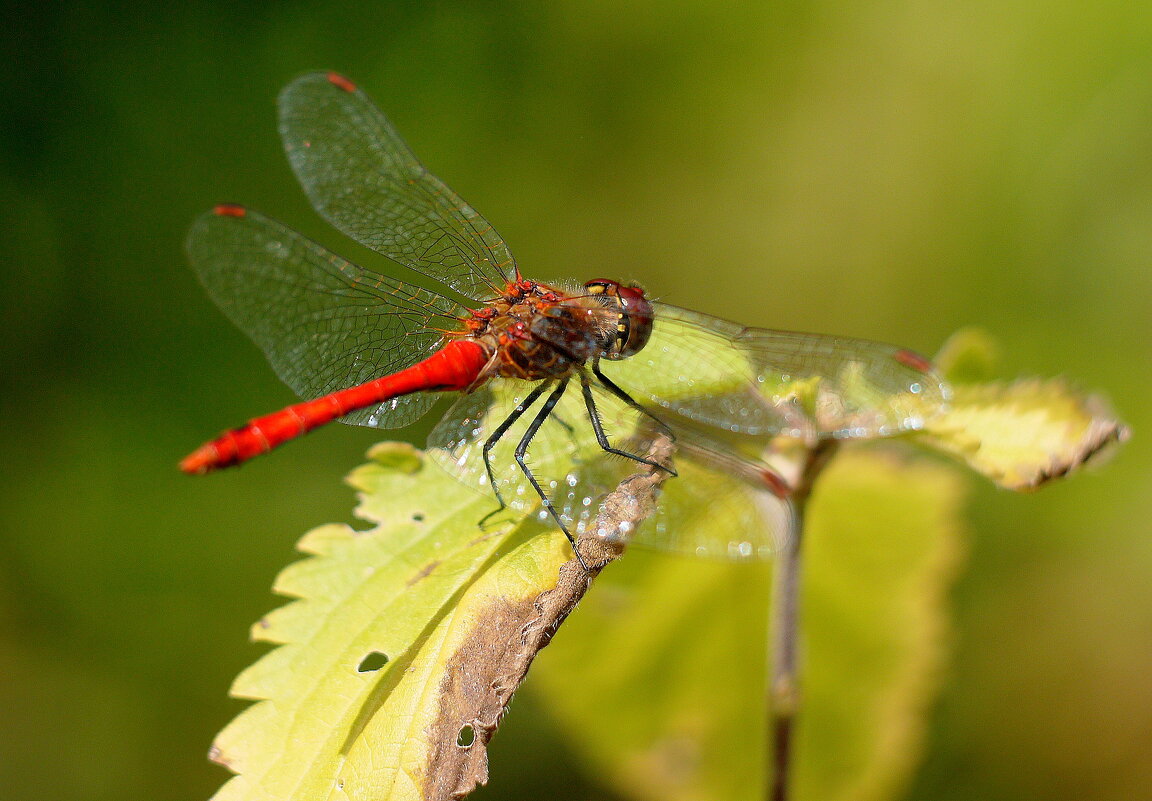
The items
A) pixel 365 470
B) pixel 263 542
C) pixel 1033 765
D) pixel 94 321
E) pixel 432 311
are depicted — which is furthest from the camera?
pixel 94 321

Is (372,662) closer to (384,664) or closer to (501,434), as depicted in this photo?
(384,664)

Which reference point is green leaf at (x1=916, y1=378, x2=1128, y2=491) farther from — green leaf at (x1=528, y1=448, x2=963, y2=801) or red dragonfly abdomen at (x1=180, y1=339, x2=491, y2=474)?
red dragonfly abdomen at (x1=180, y1=339, x2=491, y2=474)

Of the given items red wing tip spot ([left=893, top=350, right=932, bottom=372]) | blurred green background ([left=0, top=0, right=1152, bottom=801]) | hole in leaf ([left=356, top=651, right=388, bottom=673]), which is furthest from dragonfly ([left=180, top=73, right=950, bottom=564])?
blurred green background ([left=0, top=0, right=1152, bottom=801])

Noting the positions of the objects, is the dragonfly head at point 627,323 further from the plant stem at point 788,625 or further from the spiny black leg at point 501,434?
the plant stem at point 788,625

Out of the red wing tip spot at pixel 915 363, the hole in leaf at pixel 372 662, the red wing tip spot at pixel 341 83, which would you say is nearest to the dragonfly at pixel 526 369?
the red wing tip spot at pixel 915 363

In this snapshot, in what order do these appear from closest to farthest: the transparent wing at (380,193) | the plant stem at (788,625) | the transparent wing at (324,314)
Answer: the plant stem at (788,625) → the transparent wing at (324,314) → the transparent wing at (380,193)

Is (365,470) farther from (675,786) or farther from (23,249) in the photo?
(23,249)

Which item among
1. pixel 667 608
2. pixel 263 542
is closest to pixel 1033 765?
pixel 667 608
